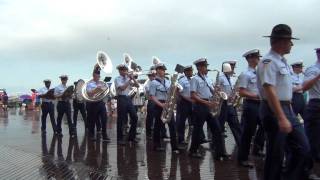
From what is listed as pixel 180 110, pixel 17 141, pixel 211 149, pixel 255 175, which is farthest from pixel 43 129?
pixel 255 175

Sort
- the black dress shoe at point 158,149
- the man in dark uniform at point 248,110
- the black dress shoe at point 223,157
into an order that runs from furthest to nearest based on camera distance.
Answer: the black dress shoe at point 158,149
the black dress shoe at point 223,157
the man in dark uniform at point 248,110

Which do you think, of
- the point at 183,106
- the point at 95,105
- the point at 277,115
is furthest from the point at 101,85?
the point at 277,115

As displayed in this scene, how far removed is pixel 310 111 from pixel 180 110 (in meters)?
4.13

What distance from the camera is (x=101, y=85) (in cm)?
1367

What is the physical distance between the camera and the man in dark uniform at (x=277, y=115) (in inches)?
223

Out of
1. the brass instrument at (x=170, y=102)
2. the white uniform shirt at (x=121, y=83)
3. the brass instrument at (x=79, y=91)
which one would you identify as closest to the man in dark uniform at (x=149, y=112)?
the white uniform shirt at (x=121, y=83)

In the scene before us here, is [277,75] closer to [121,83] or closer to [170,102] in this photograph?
[170,102]

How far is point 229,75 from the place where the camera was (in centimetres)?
1098

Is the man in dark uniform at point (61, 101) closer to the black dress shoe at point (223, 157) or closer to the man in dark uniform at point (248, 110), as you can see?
the black dress shoe at point (223, 157)

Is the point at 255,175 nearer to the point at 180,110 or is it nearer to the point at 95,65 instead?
the point at 180,110

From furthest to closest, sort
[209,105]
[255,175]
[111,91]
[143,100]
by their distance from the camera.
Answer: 1. [143,100]
2. [111,91]
3. [209,105]
4. [255,175]

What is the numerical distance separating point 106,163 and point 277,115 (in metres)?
4.49

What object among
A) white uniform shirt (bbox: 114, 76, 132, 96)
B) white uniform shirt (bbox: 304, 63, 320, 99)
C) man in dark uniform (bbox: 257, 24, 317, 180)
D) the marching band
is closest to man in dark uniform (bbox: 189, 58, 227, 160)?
the marching band

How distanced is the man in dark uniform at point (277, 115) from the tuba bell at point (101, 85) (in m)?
7.91
